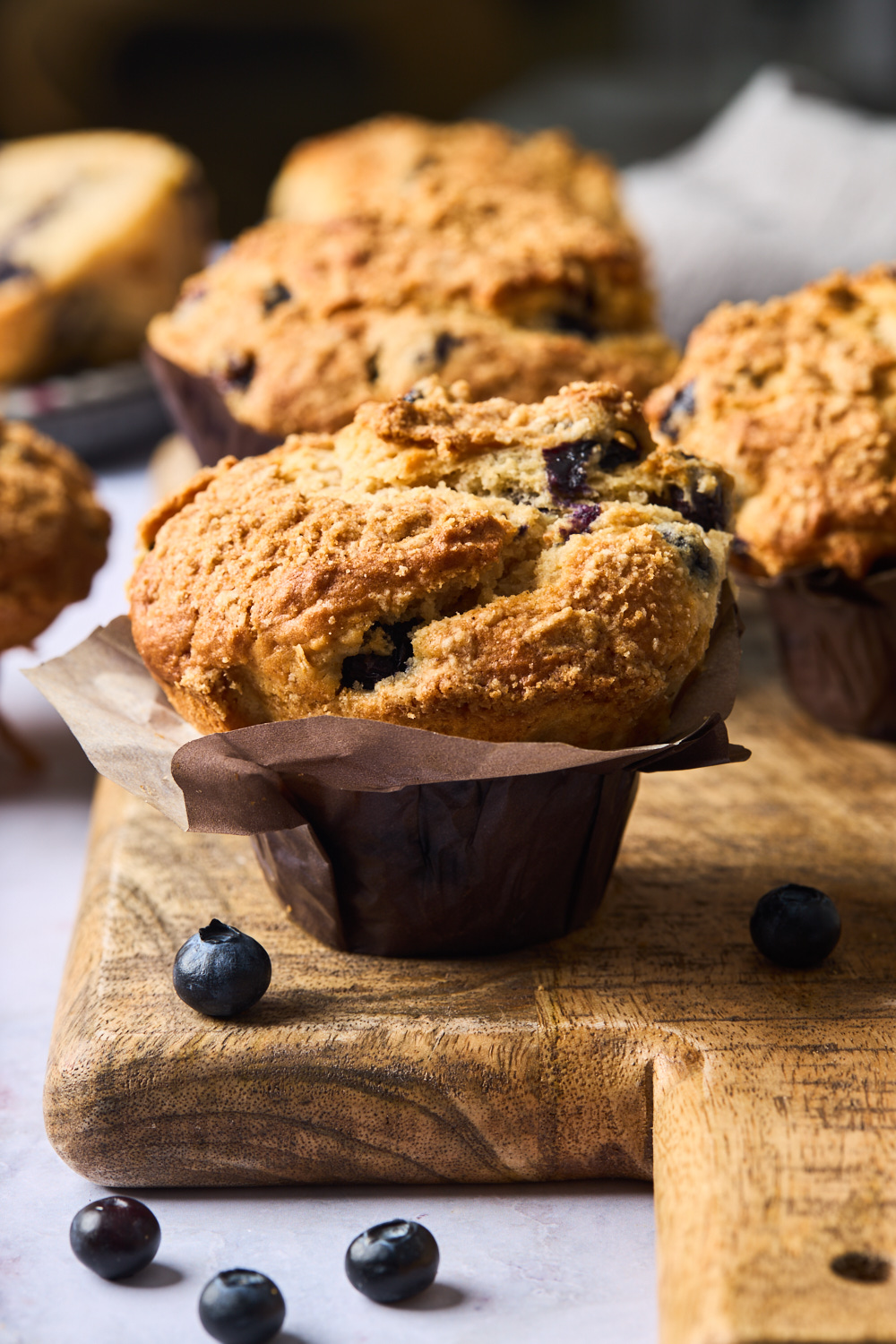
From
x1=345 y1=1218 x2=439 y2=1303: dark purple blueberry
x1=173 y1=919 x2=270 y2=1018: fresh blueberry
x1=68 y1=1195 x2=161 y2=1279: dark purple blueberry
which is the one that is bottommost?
x1=68 y1=1195 x2=161 y2=1279: dark purple blueberry

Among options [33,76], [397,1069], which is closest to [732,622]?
[397,1069]

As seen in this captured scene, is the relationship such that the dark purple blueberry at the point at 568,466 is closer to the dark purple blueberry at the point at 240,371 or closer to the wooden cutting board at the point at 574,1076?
the wooden cutting board at the point at 574,1076

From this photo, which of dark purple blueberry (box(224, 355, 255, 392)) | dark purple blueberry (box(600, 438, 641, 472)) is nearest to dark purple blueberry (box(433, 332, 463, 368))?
dark purple blueberry (box(224, 355, 255, 392))

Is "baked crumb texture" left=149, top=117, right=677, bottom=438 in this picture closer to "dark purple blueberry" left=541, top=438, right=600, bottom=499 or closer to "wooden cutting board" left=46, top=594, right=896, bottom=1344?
"dark purple blueberry" left=541, top=438, right=600, bottom=499

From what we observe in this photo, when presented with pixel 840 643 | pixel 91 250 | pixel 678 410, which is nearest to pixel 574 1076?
pixel 840 643

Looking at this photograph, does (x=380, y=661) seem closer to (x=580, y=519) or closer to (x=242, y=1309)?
(x=580, y=519)

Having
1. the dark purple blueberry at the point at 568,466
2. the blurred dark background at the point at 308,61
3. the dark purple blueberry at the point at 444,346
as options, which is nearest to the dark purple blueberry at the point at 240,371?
the dark purple blueberry at the point at 444,346
